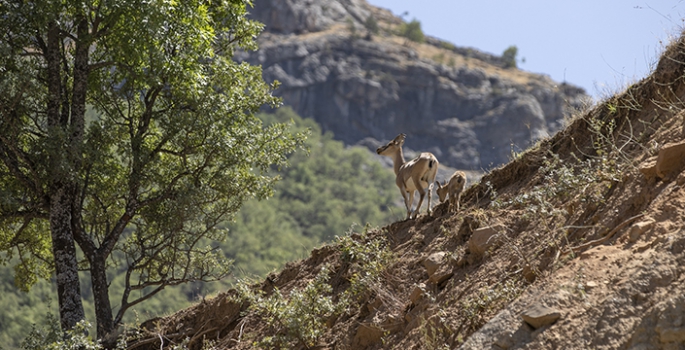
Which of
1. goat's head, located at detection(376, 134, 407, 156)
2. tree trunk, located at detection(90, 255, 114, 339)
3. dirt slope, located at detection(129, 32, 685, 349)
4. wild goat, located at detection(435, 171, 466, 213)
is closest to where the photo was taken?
dirt slope, located at detection(129, 32, 685, 349)

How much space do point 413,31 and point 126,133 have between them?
16684 cm

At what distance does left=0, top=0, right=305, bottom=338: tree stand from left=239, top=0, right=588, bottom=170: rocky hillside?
475ft

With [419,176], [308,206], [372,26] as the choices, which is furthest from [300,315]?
[372,26]

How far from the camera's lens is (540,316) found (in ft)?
21.6

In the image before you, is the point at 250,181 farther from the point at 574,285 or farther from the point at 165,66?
the point at 574,285

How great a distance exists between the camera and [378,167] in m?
145

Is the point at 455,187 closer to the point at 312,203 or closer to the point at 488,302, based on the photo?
the point at 488,302

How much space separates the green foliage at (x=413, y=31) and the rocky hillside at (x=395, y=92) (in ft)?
20.5

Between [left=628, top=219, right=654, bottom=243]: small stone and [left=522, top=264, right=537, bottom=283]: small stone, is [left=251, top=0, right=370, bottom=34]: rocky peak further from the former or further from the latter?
[left=628, top=219, right=654, bottom=243]: small stone

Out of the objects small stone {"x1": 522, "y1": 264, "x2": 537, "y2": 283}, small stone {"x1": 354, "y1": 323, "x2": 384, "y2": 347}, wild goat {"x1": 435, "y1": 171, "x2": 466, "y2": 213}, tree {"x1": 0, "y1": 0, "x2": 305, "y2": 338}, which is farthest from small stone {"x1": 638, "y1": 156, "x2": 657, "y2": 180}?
tree {"x1": 0, "y1": 0, "x2": 305, "y2": 338}

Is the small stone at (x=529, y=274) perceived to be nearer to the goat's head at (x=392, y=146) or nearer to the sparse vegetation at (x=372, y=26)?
the goat's head at (x=392, y=146)

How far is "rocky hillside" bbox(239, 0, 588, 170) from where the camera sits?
160875 mm

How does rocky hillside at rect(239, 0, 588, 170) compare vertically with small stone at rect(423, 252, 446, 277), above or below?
above

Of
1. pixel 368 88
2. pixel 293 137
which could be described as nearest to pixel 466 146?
pixel 368 88
